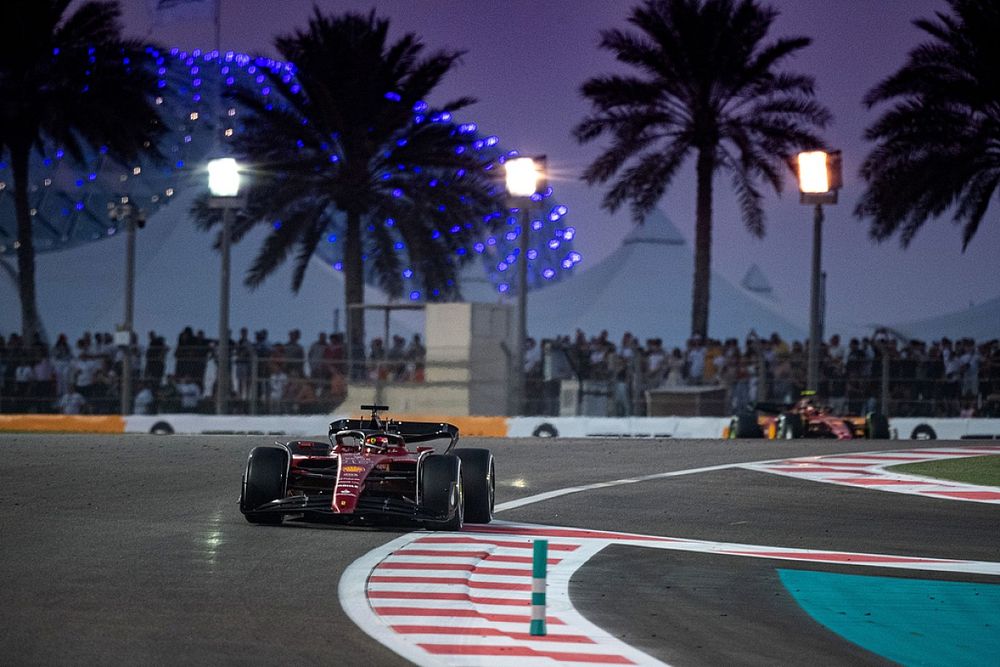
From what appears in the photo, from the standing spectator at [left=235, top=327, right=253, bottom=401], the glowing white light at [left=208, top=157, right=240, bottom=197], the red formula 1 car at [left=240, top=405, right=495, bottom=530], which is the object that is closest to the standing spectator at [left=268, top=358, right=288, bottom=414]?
the standing spectator at [left=235, top=327, right=253, bottom=401]

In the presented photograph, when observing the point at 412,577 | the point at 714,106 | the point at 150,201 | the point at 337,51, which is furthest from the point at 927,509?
the point at 150,201

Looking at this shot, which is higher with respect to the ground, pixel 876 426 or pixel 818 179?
pixel 818 179

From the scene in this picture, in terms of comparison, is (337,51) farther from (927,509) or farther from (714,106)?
(927,509)

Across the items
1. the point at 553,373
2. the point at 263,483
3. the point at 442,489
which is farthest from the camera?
the point at 553,373

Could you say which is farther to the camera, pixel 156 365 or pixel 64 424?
pixel 156 365

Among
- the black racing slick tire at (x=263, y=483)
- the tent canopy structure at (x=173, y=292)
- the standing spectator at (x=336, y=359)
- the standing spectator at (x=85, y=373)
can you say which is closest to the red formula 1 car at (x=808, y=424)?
the standing spectator at (x=336, y=359)

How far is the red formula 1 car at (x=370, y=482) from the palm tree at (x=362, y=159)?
77.5ft

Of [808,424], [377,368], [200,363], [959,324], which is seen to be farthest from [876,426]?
[959,324]

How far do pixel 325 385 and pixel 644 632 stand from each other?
21658mm

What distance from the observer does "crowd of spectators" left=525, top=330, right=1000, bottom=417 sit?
26109 mm

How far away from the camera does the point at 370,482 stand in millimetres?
12055

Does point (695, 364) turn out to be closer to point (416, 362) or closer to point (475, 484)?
point (416, 362)

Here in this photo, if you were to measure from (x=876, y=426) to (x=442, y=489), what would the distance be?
14.2 meters

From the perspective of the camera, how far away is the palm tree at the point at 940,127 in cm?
3222
